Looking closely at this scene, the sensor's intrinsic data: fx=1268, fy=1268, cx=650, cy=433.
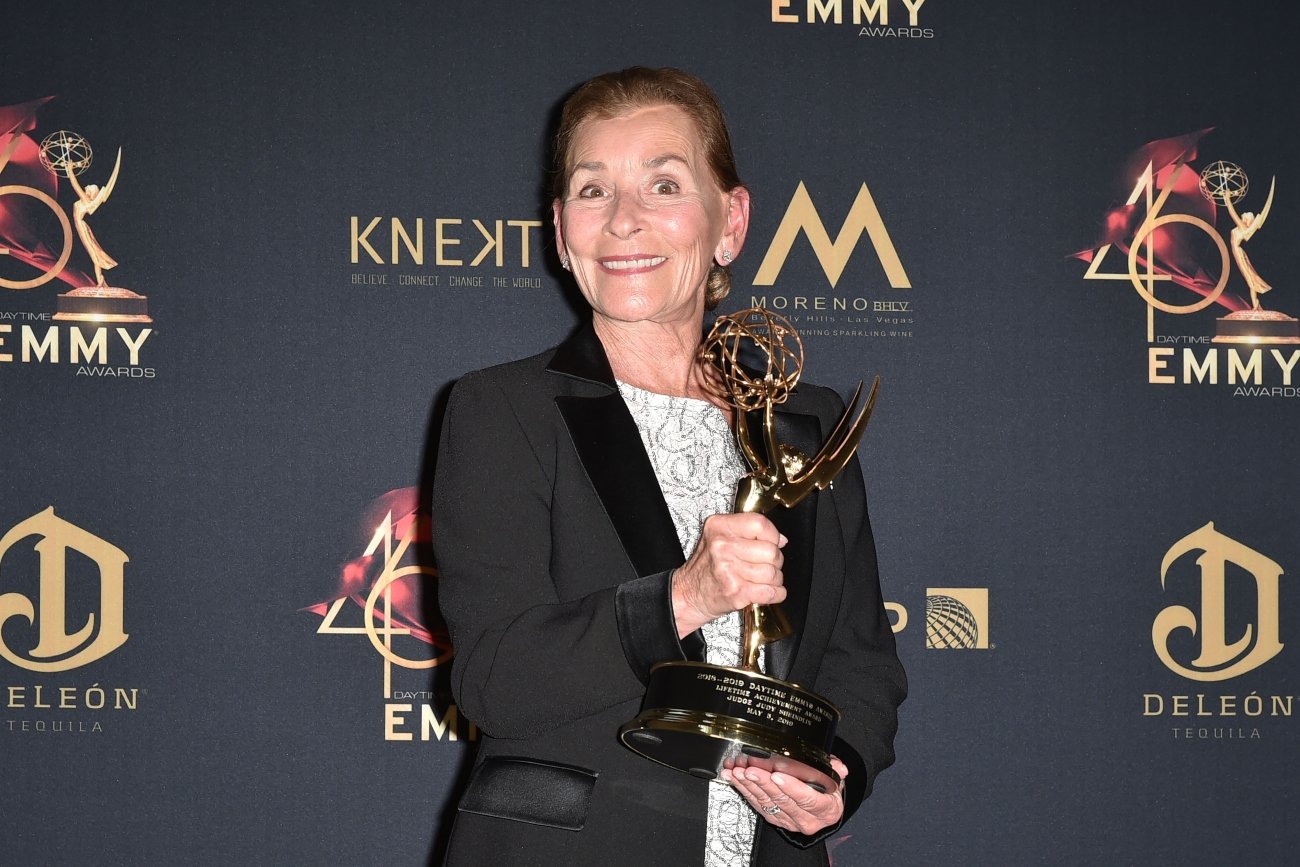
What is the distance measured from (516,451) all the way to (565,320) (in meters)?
1.61

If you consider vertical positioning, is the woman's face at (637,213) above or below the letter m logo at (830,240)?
below

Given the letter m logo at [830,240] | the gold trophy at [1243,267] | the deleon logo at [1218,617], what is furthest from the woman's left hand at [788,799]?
the gold trophy at [1243,267]

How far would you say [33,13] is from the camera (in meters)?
2.93

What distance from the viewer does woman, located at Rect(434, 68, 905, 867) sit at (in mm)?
1264

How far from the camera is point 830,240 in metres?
3.05

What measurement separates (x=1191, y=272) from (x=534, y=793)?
7.84ft

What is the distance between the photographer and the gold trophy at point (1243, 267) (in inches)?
122

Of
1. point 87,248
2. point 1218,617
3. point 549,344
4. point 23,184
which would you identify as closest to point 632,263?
point 549,344

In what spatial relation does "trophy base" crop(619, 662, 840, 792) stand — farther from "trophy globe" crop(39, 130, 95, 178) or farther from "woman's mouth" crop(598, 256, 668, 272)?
"trophy globe" crop(39, 130, 95, 178)

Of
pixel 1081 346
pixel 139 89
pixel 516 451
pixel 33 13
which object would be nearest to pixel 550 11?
pixel 139 89

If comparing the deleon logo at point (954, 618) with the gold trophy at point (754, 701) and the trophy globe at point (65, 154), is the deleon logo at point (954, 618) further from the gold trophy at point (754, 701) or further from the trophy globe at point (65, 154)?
the trophy globe at point (65, 154)

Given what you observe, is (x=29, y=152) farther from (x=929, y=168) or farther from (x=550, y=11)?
(x=929, y=168)

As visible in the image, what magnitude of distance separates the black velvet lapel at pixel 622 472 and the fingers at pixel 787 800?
24cm

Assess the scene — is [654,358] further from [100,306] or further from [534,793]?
[100,306]
